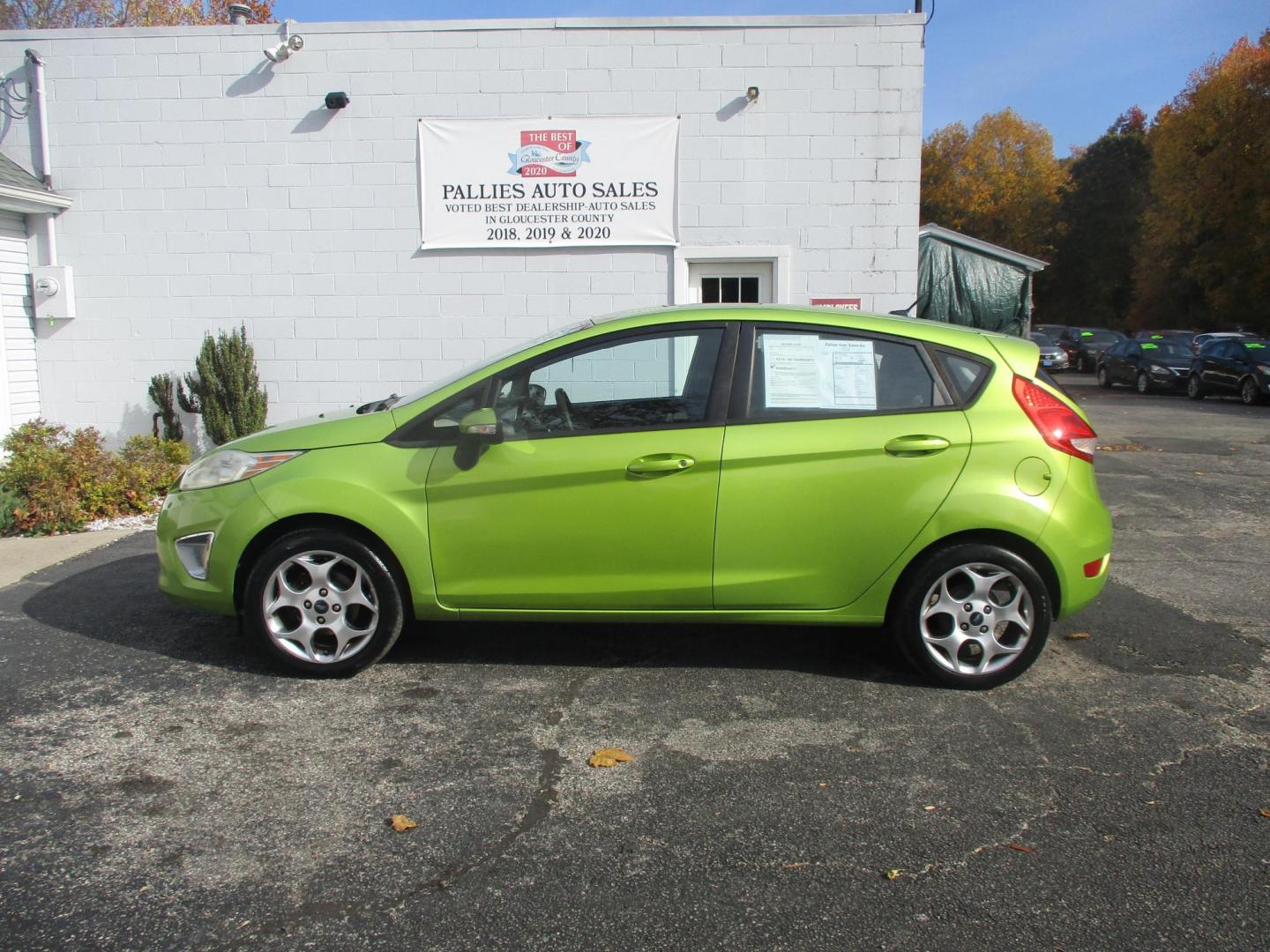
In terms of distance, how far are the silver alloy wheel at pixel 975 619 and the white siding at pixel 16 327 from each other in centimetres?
934

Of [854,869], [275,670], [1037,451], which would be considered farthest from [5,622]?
[1037,451]

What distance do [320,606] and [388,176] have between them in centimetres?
669

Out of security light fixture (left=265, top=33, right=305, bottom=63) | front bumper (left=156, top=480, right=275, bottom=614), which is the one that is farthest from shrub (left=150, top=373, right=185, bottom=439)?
front bumper (left=156, top=480, right=275, bottom=614)

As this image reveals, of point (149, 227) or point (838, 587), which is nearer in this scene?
point (838, 587)

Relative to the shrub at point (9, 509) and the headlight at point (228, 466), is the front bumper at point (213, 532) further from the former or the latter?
the shrub at point (9, 509)

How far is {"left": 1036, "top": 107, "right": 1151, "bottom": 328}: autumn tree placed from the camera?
50781 millimetres

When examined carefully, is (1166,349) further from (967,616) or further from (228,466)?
(228,466)

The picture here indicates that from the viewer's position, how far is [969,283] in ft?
40.1

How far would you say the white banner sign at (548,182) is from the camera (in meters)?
9.96

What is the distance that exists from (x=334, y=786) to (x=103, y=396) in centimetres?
843

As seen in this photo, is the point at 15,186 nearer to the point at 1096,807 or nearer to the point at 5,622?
the point at 5,622

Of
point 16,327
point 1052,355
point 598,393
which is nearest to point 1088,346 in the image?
point 1052,355

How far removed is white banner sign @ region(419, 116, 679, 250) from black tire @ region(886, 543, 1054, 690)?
6.33 metres

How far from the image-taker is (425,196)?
396 inches
